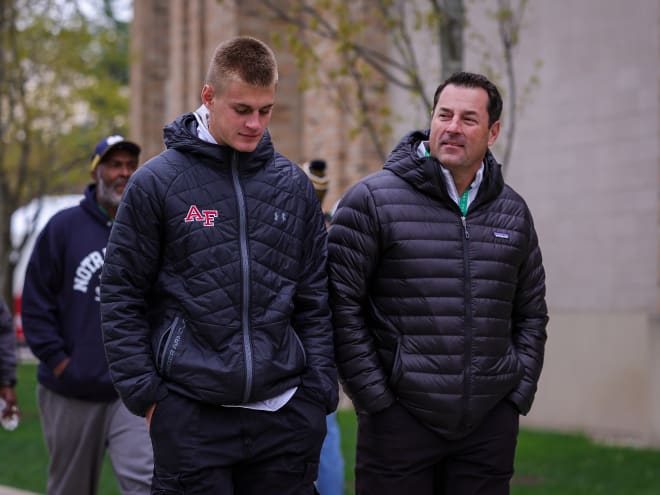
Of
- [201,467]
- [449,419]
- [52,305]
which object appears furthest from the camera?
[52,305]

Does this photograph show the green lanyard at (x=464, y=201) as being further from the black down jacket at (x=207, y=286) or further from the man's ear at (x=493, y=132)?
the black down jacket at (x=207, y=286)

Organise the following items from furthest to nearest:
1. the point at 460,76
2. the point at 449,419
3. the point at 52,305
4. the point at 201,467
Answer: the point at 52,305 → the point at 460,76 → the point at 449,419 → the point at 201,467

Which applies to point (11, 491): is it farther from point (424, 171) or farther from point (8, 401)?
point (424, 171)

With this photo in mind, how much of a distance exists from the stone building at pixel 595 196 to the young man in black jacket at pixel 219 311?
6795 mm

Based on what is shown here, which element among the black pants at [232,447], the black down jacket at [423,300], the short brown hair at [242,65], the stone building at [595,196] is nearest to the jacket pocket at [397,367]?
the black down jacket at [423,300]

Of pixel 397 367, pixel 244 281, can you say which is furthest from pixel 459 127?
pixel 244 281

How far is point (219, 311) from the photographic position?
3.71 m

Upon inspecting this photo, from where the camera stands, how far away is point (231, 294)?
3.74 m

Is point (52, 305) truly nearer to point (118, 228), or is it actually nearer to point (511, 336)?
point (118, 228)

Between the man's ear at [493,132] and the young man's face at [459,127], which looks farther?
the man's ear at [493,132]

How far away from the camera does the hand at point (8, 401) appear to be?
5.92 m

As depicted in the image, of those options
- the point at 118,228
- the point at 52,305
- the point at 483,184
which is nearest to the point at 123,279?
the point at 118,228

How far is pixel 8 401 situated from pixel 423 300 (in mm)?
2819

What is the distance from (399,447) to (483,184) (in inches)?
44.1
